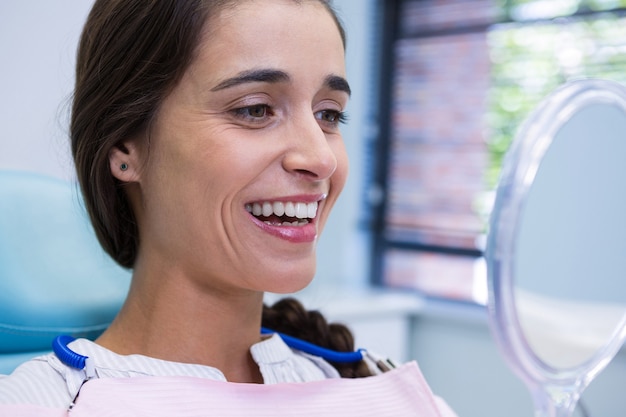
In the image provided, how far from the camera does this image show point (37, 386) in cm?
84

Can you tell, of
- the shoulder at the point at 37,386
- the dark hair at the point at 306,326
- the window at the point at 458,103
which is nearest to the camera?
the shoulder at the point at 37,386

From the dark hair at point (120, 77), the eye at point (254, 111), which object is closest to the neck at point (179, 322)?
the dark hair at point (120, 77)

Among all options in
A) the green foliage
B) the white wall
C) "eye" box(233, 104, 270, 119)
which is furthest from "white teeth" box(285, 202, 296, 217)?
the green foliage

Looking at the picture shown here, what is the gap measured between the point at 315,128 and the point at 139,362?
38cm

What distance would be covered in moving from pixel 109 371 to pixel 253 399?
0.18 metres

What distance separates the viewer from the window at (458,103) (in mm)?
2666

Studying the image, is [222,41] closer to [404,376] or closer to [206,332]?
[206,332]

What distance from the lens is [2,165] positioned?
1241mm

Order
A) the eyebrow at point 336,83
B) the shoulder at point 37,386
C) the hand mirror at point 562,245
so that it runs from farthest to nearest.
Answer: the eyebrow at point 336,83, the shoulder at point 37,386, the hand mirror at point 562,245

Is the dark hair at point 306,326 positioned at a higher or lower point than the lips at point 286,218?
lower

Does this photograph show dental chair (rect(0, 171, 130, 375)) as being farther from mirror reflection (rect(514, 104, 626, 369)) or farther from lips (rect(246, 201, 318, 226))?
mirror reflection (rect(514, 104, 626, 369))

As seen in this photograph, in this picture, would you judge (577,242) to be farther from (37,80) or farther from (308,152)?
(37,80)

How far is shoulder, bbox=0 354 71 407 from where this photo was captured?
816mm

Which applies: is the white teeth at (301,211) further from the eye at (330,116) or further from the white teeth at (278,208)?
the eye at (330,116)
